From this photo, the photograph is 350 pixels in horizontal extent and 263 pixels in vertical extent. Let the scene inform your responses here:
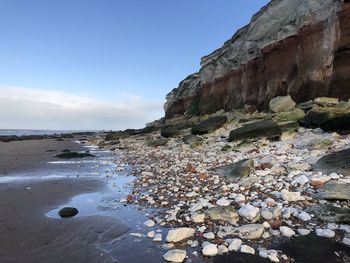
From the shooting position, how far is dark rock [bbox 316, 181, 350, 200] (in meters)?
6.31

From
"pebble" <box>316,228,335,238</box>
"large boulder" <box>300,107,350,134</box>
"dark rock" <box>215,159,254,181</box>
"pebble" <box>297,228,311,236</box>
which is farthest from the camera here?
"large boulder" <box>300,107,350,134</box>

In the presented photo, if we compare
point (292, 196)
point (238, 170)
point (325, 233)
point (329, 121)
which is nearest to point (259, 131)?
point (329, 121)

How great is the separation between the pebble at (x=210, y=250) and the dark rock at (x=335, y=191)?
2.98m

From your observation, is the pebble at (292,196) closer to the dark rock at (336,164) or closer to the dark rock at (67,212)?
the dark rock at (336,164)

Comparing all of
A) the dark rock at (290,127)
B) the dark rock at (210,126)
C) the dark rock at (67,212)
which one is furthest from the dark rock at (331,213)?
the dark rock at (210,126)

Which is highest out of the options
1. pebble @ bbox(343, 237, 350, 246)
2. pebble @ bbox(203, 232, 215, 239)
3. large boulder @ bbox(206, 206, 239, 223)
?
large boulder @ bbox(206, 206, 239, 223)

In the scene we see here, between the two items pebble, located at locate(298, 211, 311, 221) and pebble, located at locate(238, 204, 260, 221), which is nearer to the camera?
pebble, located at locate(298, 211, 311, 221)

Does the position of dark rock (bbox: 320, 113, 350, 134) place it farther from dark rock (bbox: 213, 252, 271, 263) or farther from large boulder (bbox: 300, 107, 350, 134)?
dark rock (bbox: 213, 252, 271, 263)

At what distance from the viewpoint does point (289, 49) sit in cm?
2653

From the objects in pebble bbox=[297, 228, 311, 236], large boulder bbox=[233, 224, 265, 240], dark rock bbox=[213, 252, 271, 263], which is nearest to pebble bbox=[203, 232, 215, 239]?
large boulder bbox=[233, 224, 265, 240]

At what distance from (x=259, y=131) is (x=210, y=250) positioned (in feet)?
38.3

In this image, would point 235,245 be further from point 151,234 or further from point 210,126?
point 210,126

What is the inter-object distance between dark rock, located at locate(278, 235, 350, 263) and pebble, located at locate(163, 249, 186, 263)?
155 centimetres

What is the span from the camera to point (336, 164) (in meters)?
8.00
